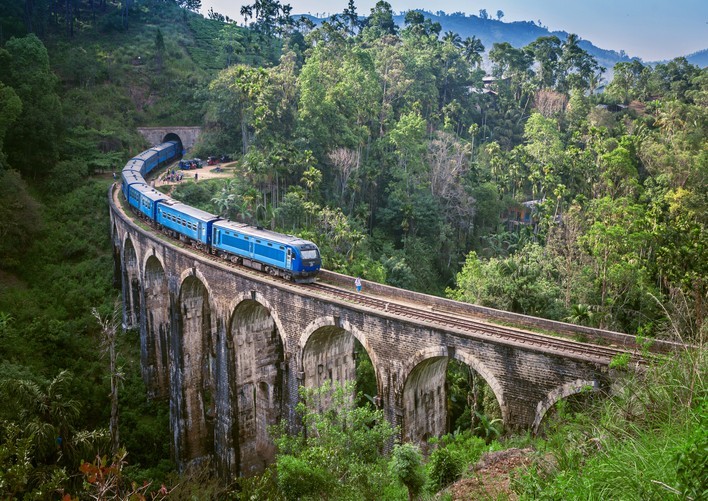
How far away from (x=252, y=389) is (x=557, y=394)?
55.4 feet

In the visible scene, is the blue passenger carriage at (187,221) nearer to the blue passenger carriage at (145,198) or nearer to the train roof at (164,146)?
the blue passenger carriage at (145,198)

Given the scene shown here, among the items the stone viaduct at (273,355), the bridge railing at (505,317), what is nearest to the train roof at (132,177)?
the stone viaduct at (273,355)

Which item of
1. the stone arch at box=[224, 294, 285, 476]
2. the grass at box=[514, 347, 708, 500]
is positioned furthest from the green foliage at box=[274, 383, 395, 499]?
the stone arch at box=[224, 294, 285, 476]

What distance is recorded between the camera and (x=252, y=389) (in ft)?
96.1

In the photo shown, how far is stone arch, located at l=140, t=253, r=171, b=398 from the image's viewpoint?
115ft

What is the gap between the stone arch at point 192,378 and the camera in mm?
31938

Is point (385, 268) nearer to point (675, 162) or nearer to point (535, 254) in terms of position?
point (535, 254)

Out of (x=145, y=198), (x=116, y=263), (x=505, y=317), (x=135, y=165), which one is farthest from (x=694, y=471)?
(x=135, y=165)

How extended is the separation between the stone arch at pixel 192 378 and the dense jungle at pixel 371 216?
211cm

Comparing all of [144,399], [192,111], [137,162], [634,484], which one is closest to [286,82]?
[137,162]

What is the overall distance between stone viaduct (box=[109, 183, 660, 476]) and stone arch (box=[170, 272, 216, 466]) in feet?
0.19

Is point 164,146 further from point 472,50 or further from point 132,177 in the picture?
point 472,50

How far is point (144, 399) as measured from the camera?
36500mm

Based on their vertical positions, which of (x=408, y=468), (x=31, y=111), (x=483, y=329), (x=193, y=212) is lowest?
(x=408, y=468)
